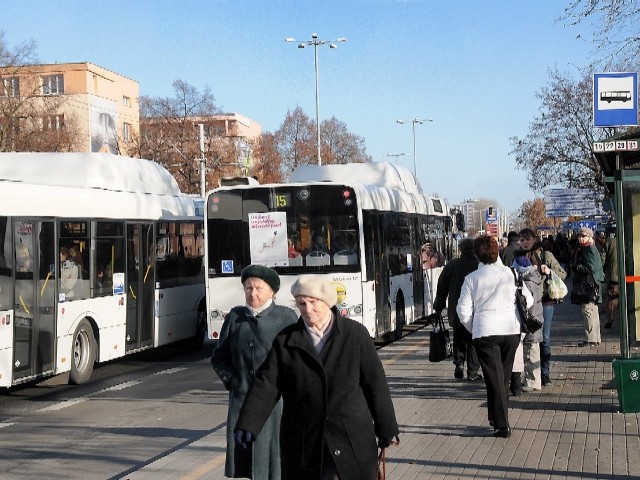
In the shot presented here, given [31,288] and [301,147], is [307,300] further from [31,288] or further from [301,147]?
[301,147]

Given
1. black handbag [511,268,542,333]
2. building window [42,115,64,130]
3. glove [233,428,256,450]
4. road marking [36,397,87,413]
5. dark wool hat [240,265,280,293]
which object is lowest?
road marking [36,397,87,413]

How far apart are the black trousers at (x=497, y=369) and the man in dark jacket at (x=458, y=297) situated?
3275mm

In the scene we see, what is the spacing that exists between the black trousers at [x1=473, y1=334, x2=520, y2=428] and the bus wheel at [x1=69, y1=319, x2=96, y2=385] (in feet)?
24.3

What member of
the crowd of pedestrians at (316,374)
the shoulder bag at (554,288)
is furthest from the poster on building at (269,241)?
the crowd of pedestrians at (316,374)

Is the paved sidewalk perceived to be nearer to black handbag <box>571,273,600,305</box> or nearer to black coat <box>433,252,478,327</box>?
black coat <box>433,252,478,327</box>

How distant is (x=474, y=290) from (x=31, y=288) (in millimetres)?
6457

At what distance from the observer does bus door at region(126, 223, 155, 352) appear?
17594 mm

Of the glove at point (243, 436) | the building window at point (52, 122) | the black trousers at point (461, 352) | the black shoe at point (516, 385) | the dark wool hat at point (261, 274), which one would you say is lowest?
the black shoe at point (516, 385)

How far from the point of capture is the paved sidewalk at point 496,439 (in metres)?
8.41

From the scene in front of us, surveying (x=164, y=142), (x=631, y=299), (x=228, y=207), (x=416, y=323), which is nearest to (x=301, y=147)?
(x=164, y=142)

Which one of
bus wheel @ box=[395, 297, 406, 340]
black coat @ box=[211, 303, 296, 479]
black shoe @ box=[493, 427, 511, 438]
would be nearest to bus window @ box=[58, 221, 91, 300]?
bus wheel @ box=[395, 297, 406, 340]

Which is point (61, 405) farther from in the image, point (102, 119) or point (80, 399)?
point (102, 119)

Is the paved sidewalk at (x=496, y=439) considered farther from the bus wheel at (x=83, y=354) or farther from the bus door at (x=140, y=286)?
the bus door at (x=140, y=286)

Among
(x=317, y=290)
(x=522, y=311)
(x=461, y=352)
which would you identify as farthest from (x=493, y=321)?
(x=317, y=290)
